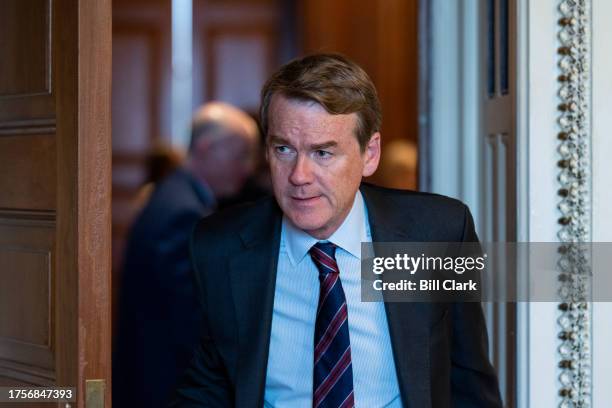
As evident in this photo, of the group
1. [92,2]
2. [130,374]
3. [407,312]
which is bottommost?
[130,374]

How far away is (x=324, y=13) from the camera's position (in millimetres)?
6875

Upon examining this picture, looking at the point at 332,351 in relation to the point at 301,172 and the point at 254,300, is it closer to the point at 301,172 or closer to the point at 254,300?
the point at 254,300

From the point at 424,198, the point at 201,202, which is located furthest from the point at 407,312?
the point at 201,202

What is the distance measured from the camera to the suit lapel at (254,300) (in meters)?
2.18

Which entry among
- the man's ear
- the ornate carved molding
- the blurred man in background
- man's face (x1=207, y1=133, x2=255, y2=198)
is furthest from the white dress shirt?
man's face (x1=207, y1=133, x2=255, y2=198)

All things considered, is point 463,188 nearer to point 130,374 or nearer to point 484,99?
point 484,99

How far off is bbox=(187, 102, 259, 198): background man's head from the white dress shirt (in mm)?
2540

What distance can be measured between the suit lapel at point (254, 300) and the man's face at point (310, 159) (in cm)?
16

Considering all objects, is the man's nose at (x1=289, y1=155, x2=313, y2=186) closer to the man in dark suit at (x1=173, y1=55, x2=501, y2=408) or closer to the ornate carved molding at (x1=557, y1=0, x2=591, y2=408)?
the man in dark suit at (x1=173, y1=55, x2=501, y2=408)

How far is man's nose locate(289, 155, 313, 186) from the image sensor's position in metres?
2.10

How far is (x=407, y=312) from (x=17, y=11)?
49.2 inches

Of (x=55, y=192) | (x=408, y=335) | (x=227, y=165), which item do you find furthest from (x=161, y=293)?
(x=408, y=335)

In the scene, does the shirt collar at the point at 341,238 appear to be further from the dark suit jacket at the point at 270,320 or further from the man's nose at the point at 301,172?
the man's nose at the point at 301,172

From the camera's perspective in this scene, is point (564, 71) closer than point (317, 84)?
No
